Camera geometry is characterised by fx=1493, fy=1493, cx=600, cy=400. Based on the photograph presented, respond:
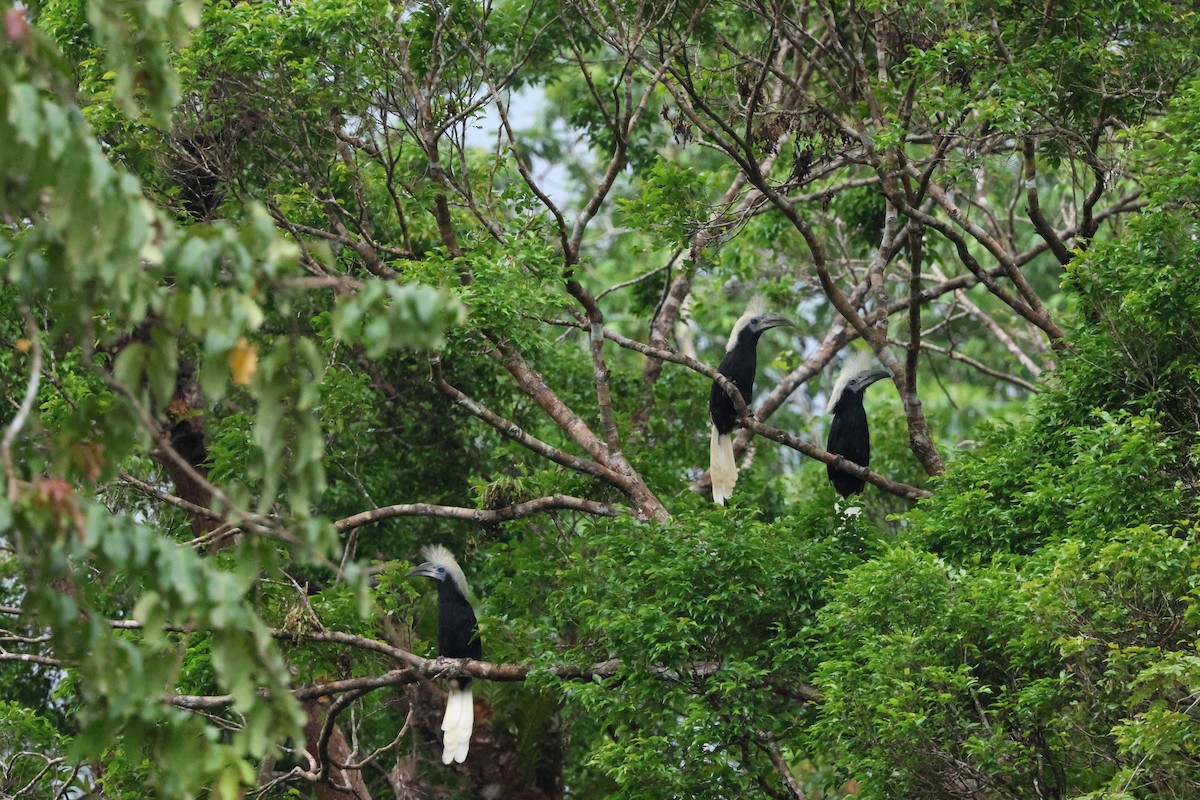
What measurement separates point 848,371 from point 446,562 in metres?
3.01

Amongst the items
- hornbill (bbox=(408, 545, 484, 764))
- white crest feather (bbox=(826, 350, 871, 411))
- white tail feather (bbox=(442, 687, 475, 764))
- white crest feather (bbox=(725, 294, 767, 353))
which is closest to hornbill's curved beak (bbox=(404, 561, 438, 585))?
hornbill (bbox=(408, 545, 484, 764))

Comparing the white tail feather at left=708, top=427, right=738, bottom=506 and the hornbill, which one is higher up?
the white tail feather at left=708, top=427, right=738, bottom=506

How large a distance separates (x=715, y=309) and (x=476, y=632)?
314 inches

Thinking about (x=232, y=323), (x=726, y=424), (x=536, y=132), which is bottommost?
(x=232, y=323)

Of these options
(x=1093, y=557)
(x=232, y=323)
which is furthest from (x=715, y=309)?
(x=232, y=323)

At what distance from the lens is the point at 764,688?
6.62 metres

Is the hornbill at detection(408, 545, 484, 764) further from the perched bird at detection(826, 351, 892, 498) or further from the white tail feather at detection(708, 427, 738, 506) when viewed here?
the perched bird at detection(826, 351, 892, 498)

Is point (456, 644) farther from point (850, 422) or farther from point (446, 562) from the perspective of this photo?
point (850, 422)

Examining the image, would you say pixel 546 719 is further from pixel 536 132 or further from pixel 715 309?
pixel 536 132

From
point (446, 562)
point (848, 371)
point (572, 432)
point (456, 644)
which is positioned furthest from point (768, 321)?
point (456, 644)

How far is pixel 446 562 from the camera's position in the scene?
29.6 ft

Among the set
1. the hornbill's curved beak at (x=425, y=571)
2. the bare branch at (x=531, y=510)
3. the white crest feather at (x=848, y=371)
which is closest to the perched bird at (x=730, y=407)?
the white crest feather at (x=848, y=371)

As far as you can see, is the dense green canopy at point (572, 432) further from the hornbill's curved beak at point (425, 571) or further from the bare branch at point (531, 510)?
the hornbill's curved beak at point (425, 571)

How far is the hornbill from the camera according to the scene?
8625 mm
